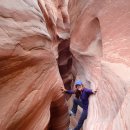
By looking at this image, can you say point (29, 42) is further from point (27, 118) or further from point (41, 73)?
point (27, 118)

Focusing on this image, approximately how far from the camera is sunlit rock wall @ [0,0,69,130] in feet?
14.2

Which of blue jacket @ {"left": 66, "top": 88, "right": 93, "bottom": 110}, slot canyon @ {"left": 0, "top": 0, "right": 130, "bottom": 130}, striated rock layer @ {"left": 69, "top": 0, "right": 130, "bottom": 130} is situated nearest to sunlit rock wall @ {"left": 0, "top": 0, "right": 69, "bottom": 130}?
slot canyon @ {"left": 0, "top": 0, "right": 130, "bottom": 130}

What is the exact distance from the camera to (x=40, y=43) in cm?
580

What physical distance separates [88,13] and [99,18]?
647mm

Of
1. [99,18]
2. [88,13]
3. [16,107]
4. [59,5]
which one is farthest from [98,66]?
[59,5]

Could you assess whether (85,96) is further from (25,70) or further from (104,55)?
(25,70)

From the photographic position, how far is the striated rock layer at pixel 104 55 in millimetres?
4383

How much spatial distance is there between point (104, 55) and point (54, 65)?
1.23 m

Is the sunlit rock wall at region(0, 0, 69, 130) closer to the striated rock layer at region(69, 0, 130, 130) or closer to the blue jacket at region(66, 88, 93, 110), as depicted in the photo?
the blue jacket at region(66, 88, 93, 110)

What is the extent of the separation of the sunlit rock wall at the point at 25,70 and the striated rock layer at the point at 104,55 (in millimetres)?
1002

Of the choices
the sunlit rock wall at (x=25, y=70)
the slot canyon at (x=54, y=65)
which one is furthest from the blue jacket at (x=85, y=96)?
the sunlit rock wall at (x=25, y=70)

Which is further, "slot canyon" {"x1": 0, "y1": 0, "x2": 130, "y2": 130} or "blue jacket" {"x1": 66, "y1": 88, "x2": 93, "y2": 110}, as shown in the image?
"blue jacket" {"x1": 66, "y1": 88, "x2": 93, "y2": 110}

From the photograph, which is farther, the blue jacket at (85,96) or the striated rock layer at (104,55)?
the blue jacket at (85,96)

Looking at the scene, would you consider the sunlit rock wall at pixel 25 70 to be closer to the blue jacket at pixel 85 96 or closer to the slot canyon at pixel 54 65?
the slot canyon at pixel 54 65
